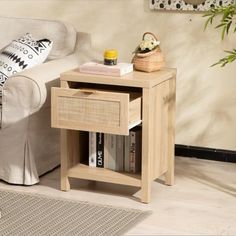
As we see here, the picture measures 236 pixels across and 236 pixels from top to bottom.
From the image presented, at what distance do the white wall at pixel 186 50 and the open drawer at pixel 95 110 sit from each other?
2.39 feet

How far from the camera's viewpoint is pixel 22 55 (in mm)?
3730

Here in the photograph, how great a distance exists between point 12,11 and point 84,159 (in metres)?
1.20

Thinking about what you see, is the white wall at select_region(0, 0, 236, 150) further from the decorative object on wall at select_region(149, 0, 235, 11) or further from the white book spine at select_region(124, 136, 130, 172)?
the white book spine at select_region(124, 136, 130, 172)

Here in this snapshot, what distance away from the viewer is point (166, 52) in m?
4.02

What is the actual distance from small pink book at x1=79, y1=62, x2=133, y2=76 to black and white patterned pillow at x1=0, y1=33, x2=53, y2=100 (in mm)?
437

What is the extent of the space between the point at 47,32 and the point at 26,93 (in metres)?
0.62

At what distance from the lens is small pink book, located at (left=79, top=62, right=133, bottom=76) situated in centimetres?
333

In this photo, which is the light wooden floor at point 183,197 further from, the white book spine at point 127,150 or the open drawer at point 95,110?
the open drawer at point 95,110

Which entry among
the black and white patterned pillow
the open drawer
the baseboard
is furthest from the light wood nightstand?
the baseboard

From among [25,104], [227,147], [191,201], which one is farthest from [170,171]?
[25,104]

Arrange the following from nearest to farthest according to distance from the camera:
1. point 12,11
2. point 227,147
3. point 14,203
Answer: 1. point 14,203
2. point 227,147
3. point 12,11

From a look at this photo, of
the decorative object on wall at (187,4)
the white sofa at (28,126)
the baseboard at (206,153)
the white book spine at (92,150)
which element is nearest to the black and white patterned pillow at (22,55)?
the white sofa at (28,126)

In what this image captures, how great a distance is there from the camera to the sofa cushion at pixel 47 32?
397 cm

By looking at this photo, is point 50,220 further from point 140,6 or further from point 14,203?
point 140,6
